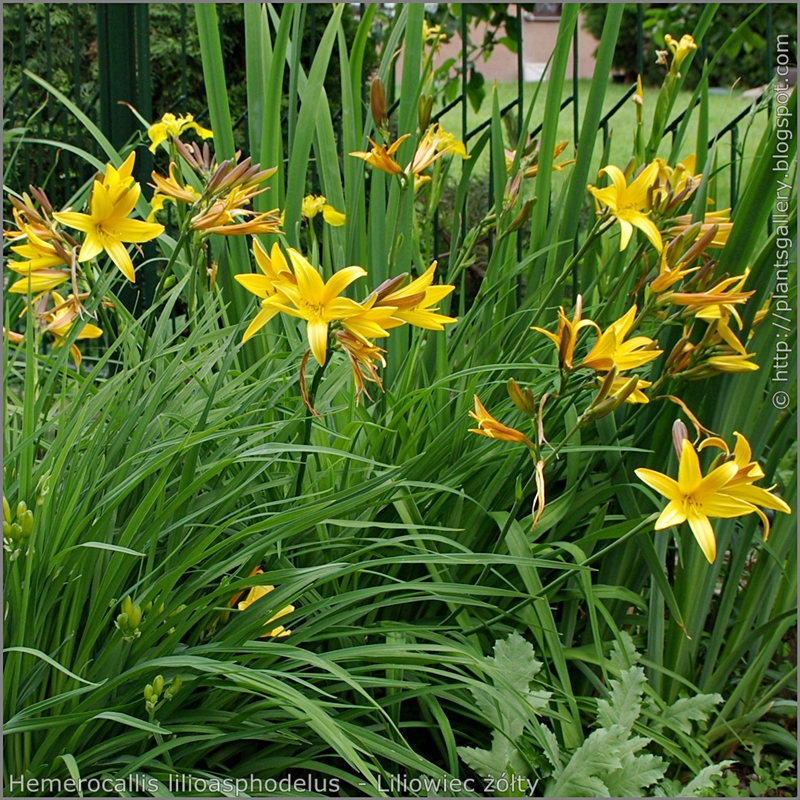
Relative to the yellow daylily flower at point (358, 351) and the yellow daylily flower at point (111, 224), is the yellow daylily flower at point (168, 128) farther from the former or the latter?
the yellow daylily flower at point (358, 351)

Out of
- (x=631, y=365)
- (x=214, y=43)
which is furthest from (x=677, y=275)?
(x=214, y=43)

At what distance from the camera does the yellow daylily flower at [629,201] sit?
1449mm

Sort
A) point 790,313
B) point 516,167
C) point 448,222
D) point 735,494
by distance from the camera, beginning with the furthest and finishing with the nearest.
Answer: point 448,222 → point 516,167 → point 790,313 → point 735,494

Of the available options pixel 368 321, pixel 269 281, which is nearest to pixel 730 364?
pixel 368 321

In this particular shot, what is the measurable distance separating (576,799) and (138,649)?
2.30 ft

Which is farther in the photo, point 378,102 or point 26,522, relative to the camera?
point 378,102

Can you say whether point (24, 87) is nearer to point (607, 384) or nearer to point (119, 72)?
point (119, 72)

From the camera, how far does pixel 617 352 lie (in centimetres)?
135

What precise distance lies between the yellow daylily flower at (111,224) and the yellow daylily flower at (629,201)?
29.9 inches

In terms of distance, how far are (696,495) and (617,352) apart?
26 centimetres

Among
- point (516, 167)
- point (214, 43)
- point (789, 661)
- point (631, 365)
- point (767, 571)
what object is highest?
point (214, 43)

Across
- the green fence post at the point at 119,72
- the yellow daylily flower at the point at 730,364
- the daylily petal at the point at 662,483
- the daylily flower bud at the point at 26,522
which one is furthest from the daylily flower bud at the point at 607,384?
the green fence post at the point at 119,72

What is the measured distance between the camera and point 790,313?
1.66 metres

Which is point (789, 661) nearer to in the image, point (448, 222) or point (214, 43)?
point (214, 43)
